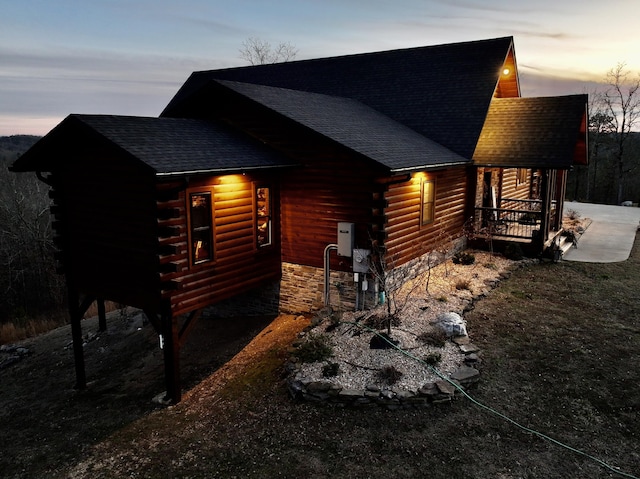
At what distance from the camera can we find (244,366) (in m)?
10.6

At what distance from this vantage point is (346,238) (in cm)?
1159

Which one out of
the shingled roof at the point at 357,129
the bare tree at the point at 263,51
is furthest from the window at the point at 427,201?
the bare tree at the point at 263,51

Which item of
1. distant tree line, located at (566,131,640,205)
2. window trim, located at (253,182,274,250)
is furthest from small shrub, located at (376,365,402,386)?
distant tree line, located at (566,131,640,205)

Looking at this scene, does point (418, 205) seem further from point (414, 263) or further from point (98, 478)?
point (98, 478)

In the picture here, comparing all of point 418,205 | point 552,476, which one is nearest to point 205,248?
point 418,205

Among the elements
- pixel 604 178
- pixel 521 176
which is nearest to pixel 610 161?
pixel 604 178

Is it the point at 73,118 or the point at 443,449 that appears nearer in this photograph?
the point at 443,449

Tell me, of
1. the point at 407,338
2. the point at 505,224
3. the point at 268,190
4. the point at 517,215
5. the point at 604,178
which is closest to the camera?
the point at 407,338

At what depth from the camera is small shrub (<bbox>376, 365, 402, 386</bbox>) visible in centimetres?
859

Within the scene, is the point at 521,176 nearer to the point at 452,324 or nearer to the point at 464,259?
the point at 464,259

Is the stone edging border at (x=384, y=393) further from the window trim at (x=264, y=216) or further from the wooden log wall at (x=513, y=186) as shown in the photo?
the wooden log wall at (x=513, y=186)

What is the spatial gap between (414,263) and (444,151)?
13.6 feet

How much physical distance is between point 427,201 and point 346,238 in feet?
12.7

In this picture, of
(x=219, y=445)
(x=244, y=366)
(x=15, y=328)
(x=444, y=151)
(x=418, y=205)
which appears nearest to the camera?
(x=219, y=445)
